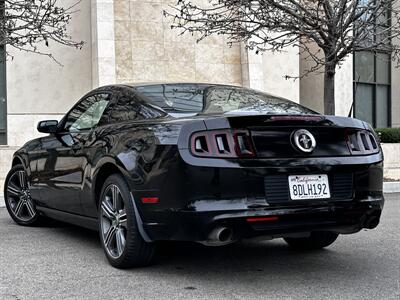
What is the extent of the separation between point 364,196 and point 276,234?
0.81 meters

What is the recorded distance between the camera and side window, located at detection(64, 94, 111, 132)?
5.55 metres

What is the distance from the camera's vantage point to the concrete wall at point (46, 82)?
16984mm

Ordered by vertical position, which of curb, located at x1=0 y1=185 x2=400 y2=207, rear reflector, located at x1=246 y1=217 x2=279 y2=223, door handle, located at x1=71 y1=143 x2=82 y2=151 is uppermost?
door handle, located at x1=71 y1=143 x2=82 y2=151

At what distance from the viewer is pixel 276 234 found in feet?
13.7

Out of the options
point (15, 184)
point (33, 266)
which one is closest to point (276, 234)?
point (33, 266)

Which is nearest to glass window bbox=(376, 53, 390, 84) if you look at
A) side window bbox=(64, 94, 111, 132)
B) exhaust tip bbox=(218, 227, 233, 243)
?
side window bbox=(64, 94, 111, 132)

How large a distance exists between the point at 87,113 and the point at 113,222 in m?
1.41

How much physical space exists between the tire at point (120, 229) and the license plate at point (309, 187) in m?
1.19

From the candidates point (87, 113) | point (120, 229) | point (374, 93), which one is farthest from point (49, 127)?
point (374, 93)

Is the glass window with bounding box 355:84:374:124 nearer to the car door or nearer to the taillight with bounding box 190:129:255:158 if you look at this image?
the car door

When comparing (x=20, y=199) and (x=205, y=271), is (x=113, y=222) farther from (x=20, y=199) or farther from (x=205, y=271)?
(x=20, y=199)

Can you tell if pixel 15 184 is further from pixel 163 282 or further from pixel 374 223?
pixel 374 223

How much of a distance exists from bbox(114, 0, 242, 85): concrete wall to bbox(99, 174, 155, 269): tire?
468 inches

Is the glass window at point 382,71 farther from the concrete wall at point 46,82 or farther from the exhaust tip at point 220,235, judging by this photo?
the exhaust tip at point 220,235
